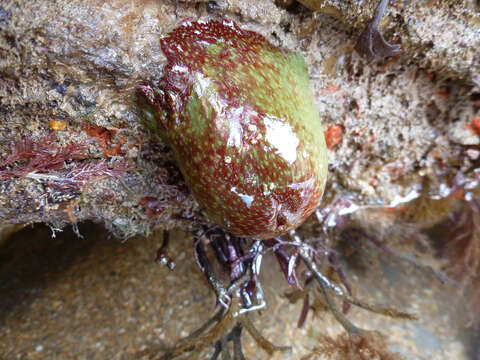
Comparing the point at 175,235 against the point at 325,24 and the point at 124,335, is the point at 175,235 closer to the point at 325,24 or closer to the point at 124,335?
the point at 124,335

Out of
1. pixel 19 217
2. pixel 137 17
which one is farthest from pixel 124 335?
pixel 137 17

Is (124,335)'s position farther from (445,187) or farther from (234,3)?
(445,187)

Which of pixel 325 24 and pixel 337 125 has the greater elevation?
pixel 325 24

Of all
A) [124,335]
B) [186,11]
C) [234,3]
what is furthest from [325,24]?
[124,335]

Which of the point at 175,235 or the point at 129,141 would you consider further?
the point at 175,235

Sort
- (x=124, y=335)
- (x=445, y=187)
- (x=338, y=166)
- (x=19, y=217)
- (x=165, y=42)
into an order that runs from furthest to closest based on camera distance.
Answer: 1. (x=445, y=187)
2. (x=338, y=166)
3. (x=124, y=335)
4. (x=19, y=217)
5. (x=165, y=42)

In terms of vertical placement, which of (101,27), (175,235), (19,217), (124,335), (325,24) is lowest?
(124,335)

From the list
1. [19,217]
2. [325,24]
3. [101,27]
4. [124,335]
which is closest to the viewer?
[101,27]
